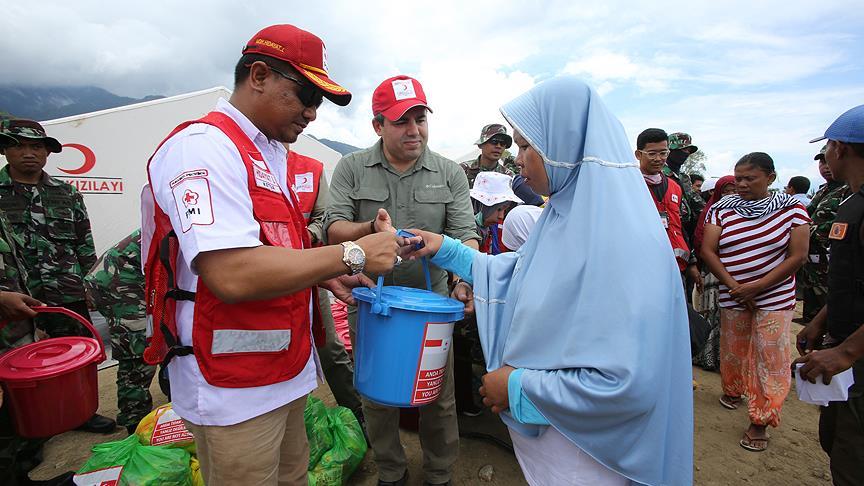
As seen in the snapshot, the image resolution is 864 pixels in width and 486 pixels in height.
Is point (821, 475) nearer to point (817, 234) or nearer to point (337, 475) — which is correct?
point (817, 234)

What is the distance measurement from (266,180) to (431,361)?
3.67 feet

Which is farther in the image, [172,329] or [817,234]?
[817,234]

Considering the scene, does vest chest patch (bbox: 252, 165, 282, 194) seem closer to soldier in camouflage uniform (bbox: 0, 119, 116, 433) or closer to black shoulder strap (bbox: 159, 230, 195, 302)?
black shoulder strap (bbox: 159, 230, 195, 302)

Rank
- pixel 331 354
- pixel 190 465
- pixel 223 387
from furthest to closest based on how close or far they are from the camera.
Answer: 1. pixel 331 354
2. pixel 190 465
3. pixel 223 387

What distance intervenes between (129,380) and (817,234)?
7.20 metres

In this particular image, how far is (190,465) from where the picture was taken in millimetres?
2645

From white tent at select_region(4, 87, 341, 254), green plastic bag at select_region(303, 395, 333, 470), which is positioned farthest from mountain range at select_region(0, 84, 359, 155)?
green plastic bag at select_region(303, 395, 333, 470)

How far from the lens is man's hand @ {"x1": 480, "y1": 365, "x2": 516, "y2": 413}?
156 centimetres

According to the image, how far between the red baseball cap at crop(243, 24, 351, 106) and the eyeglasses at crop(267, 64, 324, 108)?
34 millimetres

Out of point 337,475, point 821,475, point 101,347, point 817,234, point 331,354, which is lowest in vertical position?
point 821,475

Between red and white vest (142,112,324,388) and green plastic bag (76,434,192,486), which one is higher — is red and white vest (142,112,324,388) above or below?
above

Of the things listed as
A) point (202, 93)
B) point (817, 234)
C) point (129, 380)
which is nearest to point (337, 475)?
point (129, 380)

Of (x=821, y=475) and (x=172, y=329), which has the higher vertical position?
(x=172, y=329)

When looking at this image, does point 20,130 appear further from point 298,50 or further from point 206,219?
point 206,219
